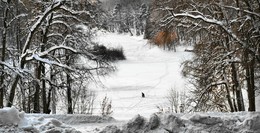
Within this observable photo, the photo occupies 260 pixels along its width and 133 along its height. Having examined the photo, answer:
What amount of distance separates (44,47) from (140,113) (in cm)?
1943

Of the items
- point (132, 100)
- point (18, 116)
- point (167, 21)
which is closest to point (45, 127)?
point (18, 116)

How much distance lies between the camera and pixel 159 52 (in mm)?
82938

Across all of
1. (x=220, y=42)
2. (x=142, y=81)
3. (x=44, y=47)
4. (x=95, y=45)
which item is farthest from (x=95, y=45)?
(x=142, y=81)

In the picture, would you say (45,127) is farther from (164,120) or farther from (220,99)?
(220,99)

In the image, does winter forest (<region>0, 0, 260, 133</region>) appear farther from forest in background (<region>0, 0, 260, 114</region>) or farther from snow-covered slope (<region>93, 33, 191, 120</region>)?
snow-covered slope (<region>93, 33, 191, 120</region>)

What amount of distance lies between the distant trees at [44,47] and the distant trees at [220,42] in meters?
4.29

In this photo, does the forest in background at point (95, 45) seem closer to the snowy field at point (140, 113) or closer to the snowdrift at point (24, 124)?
the snowy field at point (140, 113)

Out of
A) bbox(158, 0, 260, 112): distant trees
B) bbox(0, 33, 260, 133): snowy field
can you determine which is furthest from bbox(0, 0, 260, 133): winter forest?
bbox(0, 33, 260, 133): snowy field

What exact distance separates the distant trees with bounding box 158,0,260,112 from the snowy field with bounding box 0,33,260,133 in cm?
388

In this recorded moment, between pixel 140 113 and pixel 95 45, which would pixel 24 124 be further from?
pixel 140 113

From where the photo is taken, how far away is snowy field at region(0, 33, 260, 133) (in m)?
8.45

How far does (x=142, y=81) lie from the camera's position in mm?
58375

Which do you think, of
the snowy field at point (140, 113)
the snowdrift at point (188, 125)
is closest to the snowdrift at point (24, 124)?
the snowy field at point (140, 113)

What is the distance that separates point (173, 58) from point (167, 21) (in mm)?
58152
